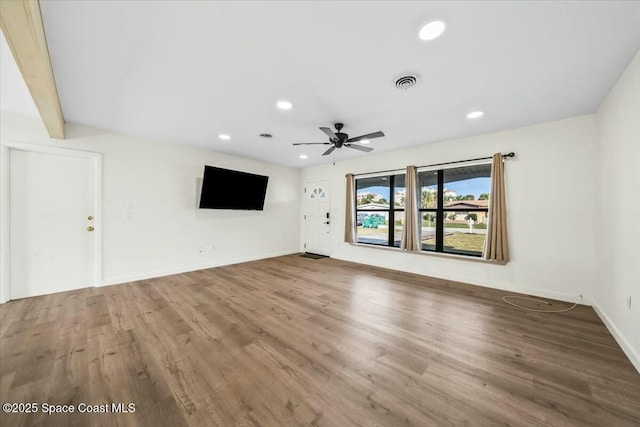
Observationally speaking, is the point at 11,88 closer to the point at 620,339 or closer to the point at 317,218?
the point at 317,218

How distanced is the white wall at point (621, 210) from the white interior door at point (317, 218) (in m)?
4.67

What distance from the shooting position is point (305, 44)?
176 cm

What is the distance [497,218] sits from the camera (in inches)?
140

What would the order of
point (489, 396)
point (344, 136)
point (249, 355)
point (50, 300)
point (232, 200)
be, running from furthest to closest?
1. point (232, 200)
2. point (344, 136)
3. point (50, 300)
4. point (249, 355)
5. point (489, 396)

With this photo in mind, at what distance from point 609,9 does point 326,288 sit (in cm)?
378

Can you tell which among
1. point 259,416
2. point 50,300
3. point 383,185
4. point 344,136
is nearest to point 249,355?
point 259,416

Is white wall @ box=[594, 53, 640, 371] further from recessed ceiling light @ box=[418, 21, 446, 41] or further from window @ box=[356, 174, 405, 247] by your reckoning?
window @ box=[356, 174, 405, 247]

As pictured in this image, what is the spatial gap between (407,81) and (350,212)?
353cm

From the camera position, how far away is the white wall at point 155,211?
143 inches

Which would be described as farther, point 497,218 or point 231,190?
point 231,190

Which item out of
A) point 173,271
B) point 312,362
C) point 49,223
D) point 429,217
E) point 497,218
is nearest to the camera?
point 312,362

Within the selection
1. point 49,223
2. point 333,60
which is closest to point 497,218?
point 333,60

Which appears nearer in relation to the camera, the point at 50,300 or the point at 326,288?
the point at 50,300

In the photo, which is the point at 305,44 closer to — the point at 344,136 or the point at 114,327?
the point at 344,136
